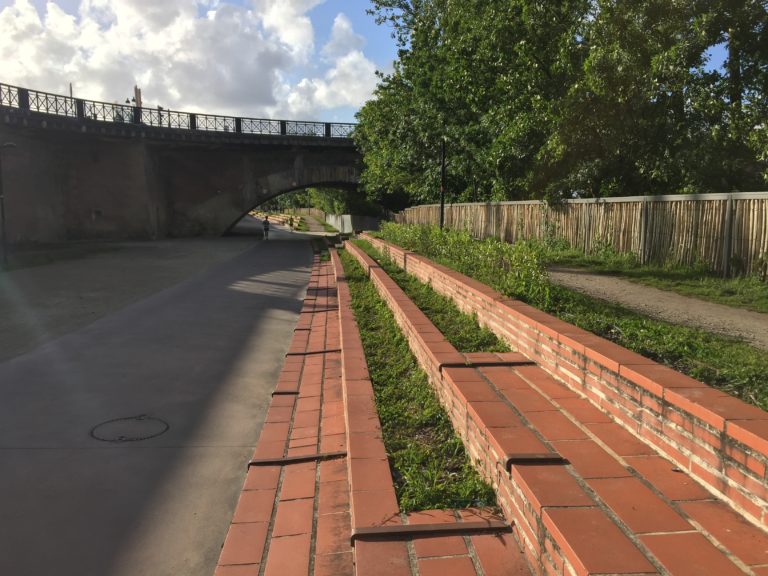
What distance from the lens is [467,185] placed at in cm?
2156

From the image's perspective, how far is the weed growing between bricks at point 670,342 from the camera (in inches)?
116

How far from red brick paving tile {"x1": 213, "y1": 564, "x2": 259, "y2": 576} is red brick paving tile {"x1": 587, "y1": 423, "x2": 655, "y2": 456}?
171 centimetres

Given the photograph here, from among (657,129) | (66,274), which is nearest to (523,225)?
(657,129)

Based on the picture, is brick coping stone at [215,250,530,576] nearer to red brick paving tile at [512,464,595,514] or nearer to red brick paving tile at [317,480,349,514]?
red brick paving tile at [317,480,349,514]

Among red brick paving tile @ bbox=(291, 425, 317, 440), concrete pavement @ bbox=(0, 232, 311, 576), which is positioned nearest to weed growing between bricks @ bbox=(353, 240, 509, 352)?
red brick paving tile @ bbox=(291, 425, 317, 440)

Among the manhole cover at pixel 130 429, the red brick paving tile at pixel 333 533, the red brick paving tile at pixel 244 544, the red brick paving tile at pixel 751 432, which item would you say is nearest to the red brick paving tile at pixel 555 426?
the red brick paving tile at pixel 751 432

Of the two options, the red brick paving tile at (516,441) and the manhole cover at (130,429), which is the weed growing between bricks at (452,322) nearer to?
the red brick paving tile at (516,441)

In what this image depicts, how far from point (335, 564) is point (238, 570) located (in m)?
0.44

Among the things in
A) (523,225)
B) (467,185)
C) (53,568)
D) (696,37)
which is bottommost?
(53,568)

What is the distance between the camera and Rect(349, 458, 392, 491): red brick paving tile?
275 cm

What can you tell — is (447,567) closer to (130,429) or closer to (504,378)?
(504,378)

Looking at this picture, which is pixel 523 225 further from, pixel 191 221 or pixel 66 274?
pixel 191 221

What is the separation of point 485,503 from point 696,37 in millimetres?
10992

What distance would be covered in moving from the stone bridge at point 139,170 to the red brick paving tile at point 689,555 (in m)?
26.6
